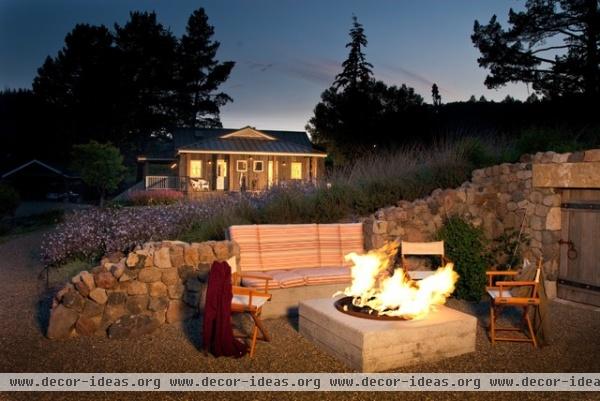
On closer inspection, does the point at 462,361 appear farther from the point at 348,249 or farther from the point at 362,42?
the point at 362,42

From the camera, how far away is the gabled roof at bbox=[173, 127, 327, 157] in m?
24.2

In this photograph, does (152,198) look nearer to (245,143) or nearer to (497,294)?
(245,143)

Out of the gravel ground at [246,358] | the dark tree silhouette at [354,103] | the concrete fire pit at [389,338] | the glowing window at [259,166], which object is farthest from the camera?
the dark tree silhouette at [354,103]

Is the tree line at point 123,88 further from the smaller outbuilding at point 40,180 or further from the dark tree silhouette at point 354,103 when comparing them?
the dark tree silhouette at point 354,103

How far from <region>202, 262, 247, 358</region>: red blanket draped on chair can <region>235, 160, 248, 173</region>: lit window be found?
2169 cm

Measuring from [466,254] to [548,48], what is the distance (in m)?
12.4

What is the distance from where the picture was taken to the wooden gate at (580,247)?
6242 mm

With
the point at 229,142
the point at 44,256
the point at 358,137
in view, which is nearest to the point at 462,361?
the point at 44,256

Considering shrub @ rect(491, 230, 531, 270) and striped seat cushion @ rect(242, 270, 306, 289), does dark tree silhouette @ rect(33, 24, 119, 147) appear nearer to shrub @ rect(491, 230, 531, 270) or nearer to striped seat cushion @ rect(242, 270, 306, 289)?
shrub @ rect(491, 230, 531, 270)

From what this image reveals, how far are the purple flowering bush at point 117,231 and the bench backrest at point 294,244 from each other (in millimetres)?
2143

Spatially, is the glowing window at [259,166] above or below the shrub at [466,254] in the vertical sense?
above

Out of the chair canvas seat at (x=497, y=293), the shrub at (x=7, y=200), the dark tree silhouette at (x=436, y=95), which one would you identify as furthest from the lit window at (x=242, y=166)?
the chair canvas seat at (x=497, y=293)

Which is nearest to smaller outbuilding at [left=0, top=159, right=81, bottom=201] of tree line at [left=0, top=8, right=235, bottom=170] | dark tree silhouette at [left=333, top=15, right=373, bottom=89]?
tree line at [left=0, top=8, right=235, bottom=170]

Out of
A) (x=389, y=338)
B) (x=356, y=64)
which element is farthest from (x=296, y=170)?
(x=389, y=338)
